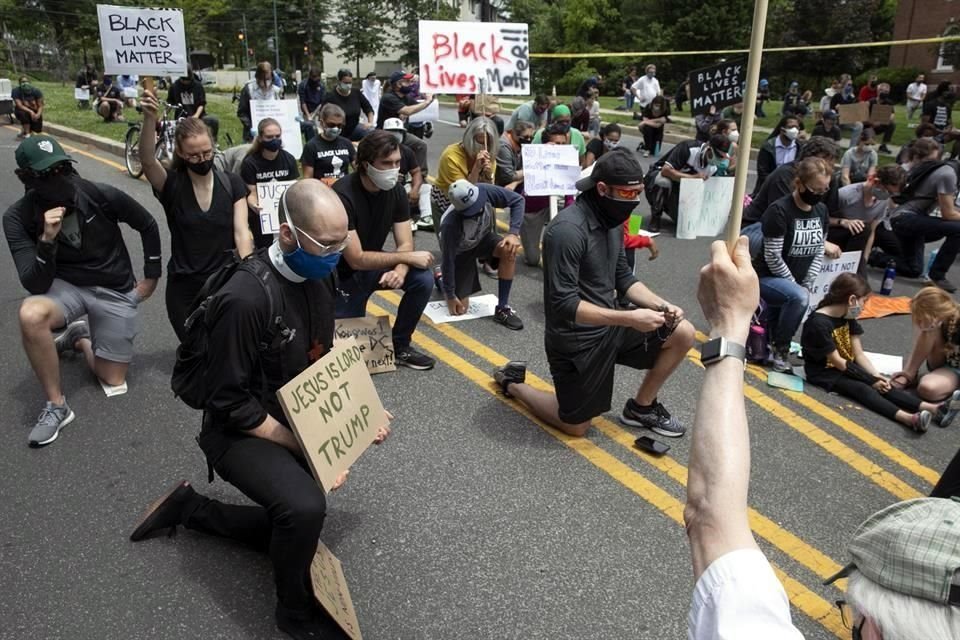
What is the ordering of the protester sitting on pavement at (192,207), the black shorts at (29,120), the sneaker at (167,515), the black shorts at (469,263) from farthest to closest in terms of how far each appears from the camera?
the black shorts at (29,120) < the black shorts at (469,263) < the protester sitting on pavement at (192,207) < the sneaker at (167,515)

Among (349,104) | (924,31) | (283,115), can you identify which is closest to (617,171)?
(349,104)

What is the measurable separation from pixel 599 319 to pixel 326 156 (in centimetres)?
450

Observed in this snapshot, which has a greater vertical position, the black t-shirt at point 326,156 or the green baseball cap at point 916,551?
the black t-shirt at point 326,156

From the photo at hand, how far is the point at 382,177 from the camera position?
4.81 meters

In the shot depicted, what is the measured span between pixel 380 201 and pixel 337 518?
2349 mm

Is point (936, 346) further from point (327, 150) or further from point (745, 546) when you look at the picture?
point (327, 150)

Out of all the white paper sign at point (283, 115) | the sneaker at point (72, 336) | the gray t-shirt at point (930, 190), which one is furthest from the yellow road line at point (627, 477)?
the white paper sign at point (283, 115)

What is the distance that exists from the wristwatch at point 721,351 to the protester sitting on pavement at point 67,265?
3898mm

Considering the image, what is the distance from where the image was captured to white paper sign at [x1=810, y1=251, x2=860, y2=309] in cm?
639

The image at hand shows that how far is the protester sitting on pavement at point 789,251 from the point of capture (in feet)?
18.0

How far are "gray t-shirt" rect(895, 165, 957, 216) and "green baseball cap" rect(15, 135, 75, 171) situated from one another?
27.0 feet

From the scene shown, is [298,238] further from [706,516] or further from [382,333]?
[382,333]

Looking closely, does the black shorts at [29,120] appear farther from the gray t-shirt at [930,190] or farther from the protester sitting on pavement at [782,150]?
the gray t-shirt at [930,190]

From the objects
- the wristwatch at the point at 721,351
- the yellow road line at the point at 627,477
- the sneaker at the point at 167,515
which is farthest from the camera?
the sneaker at the point at 167,515
